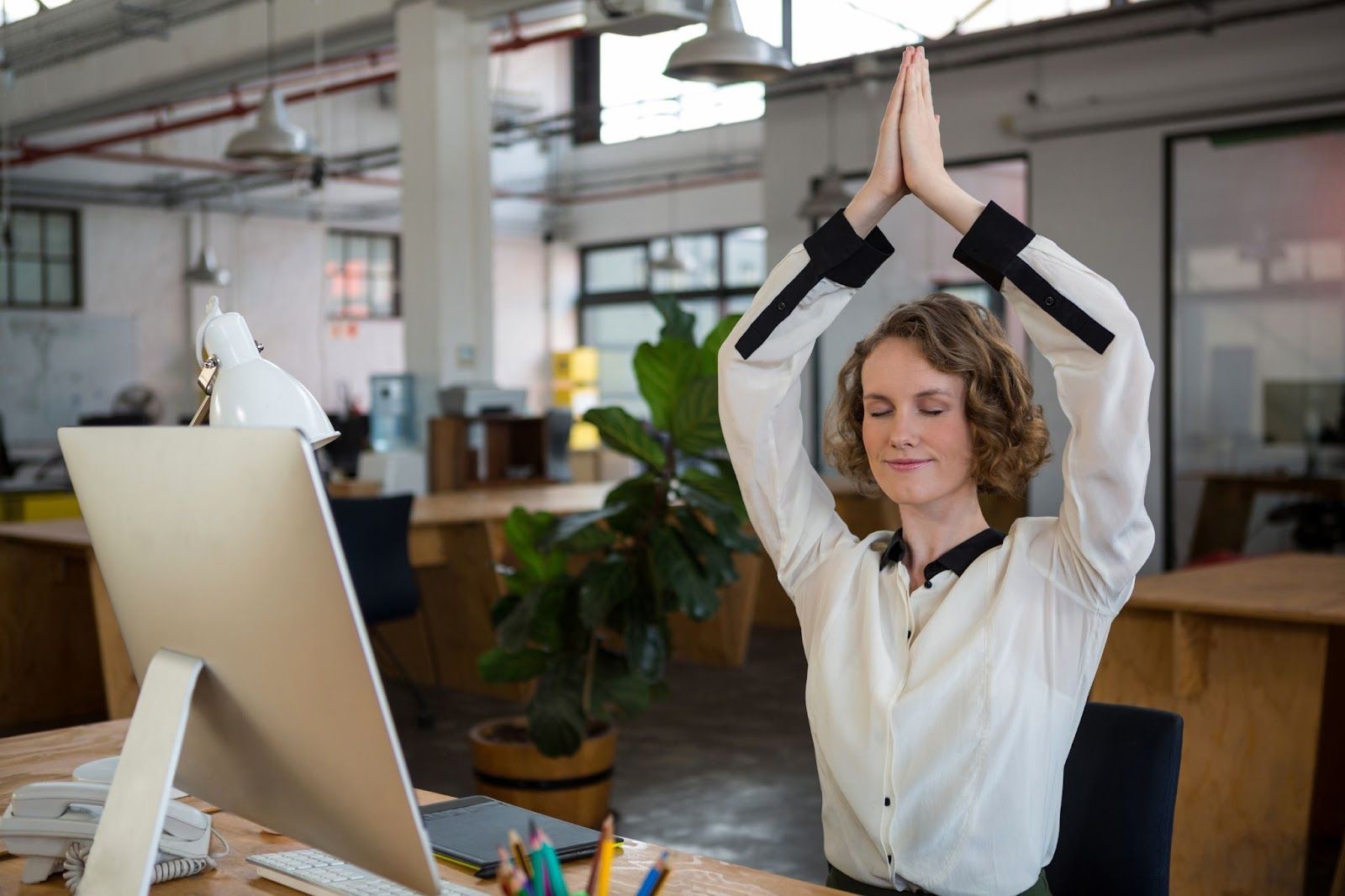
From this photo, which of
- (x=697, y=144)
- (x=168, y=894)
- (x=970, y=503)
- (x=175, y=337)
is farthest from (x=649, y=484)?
(x=175, y=337)

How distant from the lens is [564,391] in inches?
615

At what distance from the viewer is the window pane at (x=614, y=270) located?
15367 millimetres

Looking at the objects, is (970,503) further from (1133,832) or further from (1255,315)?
(1255,315)

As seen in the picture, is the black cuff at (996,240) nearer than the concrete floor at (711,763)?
Yes

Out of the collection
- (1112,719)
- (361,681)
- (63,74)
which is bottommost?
(1112,719)

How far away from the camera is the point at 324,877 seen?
1304 millimetres

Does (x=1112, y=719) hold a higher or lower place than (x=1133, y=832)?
higher

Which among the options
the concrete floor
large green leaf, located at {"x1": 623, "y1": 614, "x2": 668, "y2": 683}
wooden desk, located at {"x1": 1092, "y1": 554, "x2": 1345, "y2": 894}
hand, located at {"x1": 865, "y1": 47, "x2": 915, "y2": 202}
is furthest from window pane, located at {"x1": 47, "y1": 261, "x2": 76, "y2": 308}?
hand, located at {"x1": 865, "y1": 47, "x2": 915, "y2": 202}

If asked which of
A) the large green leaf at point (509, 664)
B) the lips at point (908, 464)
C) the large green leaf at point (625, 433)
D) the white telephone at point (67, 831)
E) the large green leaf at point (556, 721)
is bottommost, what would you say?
the large green leaf at point (556, 721)

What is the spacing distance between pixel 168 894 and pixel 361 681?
0.54m

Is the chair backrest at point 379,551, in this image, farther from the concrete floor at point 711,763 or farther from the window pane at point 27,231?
the window pane at point 27,231

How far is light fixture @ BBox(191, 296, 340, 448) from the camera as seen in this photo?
3.92 ft

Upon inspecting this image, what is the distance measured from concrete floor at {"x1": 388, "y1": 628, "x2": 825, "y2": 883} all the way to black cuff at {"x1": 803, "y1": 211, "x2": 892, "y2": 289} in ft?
7.12

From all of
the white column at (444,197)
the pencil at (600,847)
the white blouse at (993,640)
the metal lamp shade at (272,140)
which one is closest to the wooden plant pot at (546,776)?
the white blouse at (993,640)
